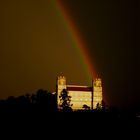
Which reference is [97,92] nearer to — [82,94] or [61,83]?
[82,94]

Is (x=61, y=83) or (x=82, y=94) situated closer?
(x=82, y=94)

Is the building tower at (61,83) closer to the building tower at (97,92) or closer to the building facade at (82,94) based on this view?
the building facade at (82,94)

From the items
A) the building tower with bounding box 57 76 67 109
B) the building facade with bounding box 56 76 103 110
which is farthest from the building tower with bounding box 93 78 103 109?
the building tower with bounding box 57 76 67 109

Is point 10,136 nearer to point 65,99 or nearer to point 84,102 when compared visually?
point 65,99

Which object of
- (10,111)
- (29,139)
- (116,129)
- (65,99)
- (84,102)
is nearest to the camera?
(29,139)

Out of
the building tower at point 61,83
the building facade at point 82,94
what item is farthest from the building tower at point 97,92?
the building tower at point 61,83

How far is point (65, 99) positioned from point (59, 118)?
122ft

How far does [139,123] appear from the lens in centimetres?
2275

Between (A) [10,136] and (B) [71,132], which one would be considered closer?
(A) [10,136]

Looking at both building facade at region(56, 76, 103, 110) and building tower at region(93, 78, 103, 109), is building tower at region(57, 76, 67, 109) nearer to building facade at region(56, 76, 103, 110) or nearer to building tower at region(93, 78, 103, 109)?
building facade at region(56, 76, 103, 110)

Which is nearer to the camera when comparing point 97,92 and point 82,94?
point 82,94

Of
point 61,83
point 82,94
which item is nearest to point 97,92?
point 82,94

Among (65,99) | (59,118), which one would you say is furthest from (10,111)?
(65,99)

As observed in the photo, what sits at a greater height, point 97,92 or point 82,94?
point 97,92
